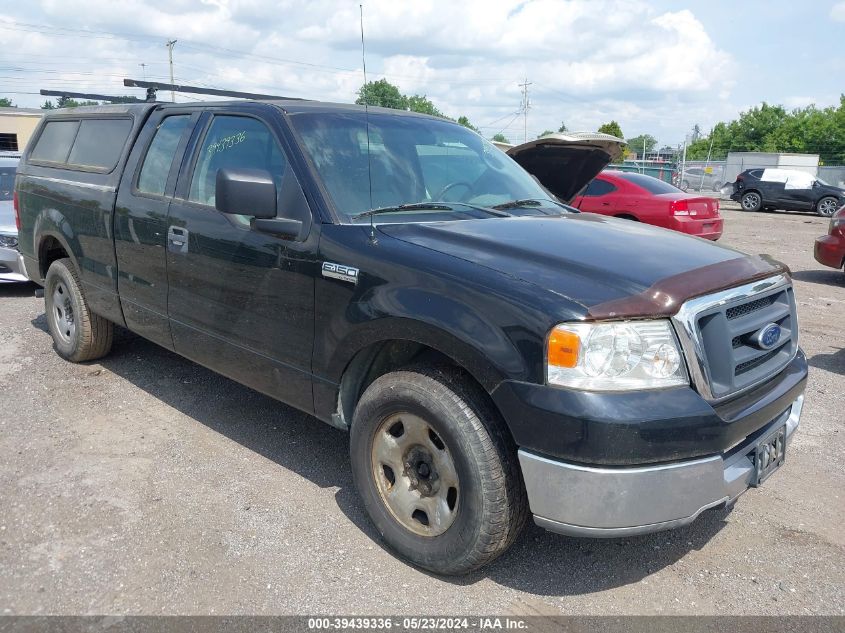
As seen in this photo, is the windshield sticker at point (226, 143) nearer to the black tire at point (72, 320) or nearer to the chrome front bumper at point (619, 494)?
the black tire at point (72, 320)

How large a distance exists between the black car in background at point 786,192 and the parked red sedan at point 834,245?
49.2ft

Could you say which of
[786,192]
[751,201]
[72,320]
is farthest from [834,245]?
[751,201]

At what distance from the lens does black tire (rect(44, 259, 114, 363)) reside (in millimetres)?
5438

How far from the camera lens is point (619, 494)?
254 centimetres

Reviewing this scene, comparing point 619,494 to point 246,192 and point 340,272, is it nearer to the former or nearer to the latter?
point 340,272

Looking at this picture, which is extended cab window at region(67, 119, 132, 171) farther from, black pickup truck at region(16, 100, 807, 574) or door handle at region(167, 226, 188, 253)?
door handle at region(167, 226, 188, 253)

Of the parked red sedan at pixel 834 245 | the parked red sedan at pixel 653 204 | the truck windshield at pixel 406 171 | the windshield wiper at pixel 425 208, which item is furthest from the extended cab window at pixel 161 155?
the parked red sedan at pixel 834 245

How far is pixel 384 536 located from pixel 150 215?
2439 millimetres

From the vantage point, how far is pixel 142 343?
6.35m

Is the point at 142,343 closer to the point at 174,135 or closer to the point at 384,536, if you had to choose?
the point at 174,135

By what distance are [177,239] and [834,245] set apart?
857 centimetres

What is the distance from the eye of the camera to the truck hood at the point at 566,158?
5.01 metres

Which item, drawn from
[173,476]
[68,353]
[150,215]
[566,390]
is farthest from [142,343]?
[566,390]

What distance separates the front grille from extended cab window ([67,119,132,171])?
12.8 feet
